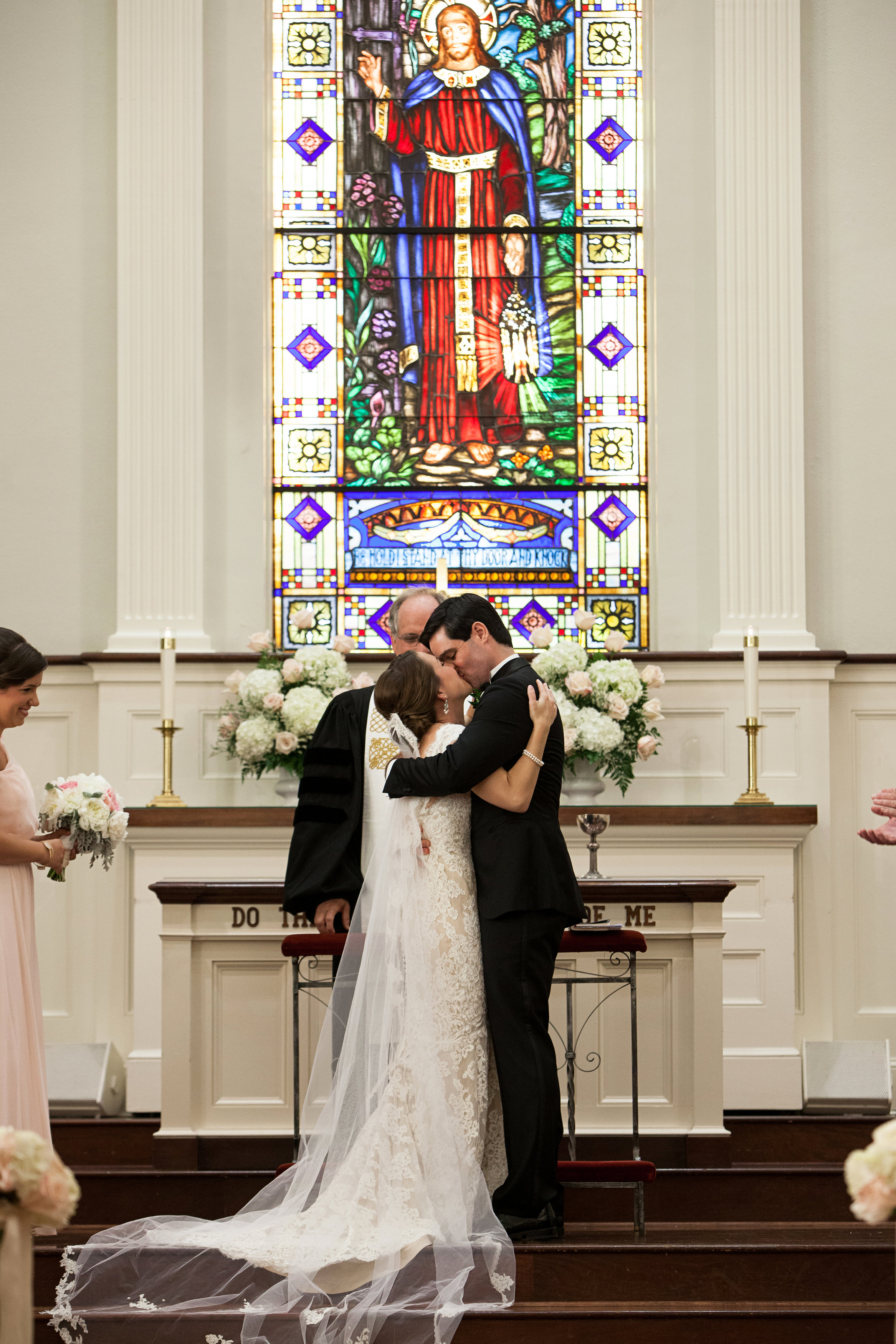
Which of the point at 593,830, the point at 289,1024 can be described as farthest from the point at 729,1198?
the point at 289,1024

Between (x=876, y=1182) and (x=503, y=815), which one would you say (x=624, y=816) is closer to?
(x=503, y=815)

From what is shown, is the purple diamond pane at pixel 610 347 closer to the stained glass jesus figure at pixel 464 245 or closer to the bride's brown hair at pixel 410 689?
the stained glass jesus figure at pixel 464 245

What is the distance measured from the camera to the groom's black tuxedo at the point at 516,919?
150 inches

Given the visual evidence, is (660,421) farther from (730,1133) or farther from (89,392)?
(730,1133)

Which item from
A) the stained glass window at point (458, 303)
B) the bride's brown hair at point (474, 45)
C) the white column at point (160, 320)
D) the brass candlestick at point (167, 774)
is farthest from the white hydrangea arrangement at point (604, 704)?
the bride's brown hair at point (474, 45)

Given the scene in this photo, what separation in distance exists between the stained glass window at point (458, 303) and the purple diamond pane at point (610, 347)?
1 centimetres

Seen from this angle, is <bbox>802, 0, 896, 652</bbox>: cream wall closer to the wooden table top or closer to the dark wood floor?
the wooden table top

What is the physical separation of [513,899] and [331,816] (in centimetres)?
92

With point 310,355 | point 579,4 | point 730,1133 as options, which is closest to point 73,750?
point 310,355

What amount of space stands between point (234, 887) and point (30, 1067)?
111 centimetres

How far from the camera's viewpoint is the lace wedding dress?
3.46 meters

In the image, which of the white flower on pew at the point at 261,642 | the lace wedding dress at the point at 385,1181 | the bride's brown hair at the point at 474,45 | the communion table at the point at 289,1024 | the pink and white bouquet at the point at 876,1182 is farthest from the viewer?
the bride's brown hair at the point at 474,45

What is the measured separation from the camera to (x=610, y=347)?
7.40 metres

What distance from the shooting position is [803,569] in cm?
696
